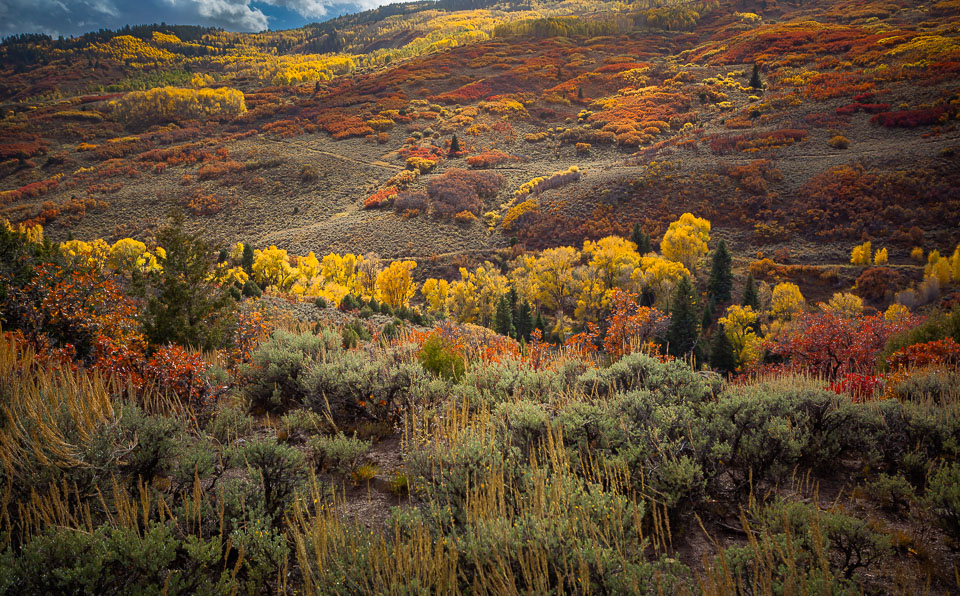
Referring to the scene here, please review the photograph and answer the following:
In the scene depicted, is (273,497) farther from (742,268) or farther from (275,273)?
(742,268)

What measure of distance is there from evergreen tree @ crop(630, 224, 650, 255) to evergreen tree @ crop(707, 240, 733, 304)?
6075mm

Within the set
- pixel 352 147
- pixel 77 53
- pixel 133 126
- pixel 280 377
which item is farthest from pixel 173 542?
pixel 77 53

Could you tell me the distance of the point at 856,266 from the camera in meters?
32.9

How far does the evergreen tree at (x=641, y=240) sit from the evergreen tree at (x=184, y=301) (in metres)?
35.6

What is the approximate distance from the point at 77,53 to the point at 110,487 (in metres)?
208

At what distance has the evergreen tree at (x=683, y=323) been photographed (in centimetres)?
2612

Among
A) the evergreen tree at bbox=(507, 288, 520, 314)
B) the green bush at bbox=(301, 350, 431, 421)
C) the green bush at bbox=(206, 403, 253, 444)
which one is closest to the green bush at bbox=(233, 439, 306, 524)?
the green bush at bbox=(206, 403, 253, 444)

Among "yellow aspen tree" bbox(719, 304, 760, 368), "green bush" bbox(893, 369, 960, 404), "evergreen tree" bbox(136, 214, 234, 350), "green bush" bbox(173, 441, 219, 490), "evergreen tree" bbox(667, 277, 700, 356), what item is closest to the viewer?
"green bush" bbox(173, 441, 219, 490)

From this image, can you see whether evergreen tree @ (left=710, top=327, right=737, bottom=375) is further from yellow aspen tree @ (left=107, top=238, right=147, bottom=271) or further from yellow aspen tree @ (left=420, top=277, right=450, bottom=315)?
yellow aspen tree @ (left=107, top=238, right=147, bottom=271)

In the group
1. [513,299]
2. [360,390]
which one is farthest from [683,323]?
[360,390]

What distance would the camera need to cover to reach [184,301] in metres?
8.48

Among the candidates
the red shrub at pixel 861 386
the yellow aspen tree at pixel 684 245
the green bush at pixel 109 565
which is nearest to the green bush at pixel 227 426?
the green bush at pixel 109 565

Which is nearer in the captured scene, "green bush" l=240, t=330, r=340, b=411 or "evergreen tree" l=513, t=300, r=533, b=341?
"green bush" l=240, t=330, r=340, b=411

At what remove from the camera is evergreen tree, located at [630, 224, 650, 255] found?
1507 inches
